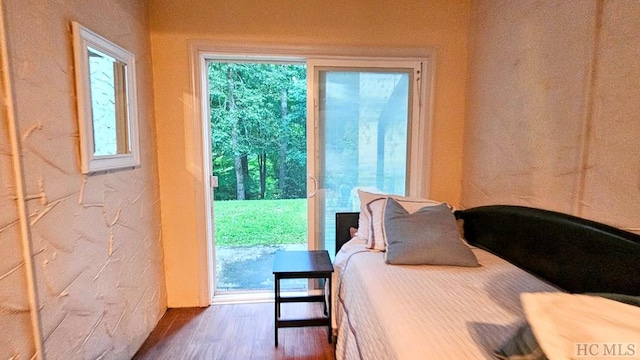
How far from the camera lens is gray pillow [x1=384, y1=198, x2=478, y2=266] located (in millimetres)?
1765

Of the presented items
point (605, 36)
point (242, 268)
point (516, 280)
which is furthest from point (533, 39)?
point (242, 268)

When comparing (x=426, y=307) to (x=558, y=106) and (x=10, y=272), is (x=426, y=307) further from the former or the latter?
(x=10, y=272)

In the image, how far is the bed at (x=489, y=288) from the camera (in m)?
1.04

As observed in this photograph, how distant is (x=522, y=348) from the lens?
3.05ft

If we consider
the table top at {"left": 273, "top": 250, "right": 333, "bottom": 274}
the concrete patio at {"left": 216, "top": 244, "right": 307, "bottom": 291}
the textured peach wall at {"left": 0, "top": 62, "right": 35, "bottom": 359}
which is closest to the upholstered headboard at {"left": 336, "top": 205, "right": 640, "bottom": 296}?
the table top at {"left": 273, "top": 250, "right": 333, "bottom": 274}

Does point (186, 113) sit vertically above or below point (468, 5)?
below

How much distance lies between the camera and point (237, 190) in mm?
4559

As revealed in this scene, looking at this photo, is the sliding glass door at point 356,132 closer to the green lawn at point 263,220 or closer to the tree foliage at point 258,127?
the tree foliage at point 258,127

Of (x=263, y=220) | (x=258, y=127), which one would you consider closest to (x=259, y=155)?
(x=258, y=127)

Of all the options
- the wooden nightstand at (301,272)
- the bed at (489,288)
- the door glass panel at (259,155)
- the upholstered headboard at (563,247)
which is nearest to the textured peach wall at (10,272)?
the wooden nightstand at (301,272)

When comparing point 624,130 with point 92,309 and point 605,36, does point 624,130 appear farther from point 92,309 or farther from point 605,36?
point 92,309

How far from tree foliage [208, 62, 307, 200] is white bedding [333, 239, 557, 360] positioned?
2.59m

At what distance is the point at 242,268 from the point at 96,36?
245 centimetres

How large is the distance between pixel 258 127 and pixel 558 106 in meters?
3.48
